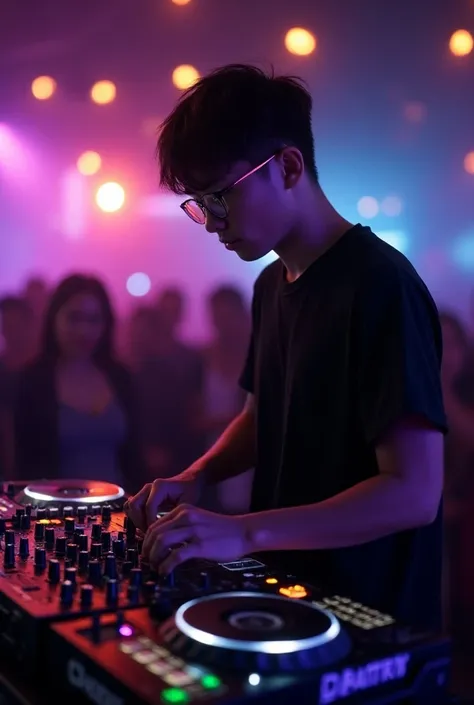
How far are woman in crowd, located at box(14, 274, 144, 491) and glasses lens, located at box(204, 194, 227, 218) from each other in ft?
3.46

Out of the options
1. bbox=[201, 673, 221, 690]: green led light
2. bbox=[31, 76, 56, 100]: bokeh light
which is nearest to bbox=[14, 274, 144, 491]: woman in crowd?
bbox=[31, 76, 56, 100]: bokeh light

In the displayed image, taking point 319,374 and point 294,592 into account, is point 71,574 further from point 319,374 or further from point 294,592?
point 319,374

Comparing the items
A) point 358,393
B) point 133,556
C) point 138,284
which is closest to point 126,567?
point 133,556

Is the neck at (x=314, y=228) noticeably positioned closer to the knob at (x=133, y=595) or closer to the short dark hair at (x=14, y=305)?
the knob at (x=133, y=595)

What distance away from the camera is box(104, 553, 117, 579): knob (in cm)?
92

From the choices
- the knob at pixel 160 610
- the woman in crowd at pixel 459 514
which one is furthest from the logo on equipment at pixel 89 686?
the woman in crowd at pixel 459 514

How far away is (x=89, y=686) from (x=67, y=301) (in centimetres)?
157

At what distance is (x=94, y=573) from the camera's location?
0.92 metres

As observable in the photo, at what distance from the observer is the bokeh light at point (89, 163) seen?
219 centimetres

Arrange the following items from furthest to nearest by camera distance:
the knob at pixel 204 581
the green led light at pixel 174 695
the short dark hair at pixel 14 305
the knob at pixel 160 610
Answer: the short dark hair at pixel 14 305
the knob at pixel 204 581
the knob at pixel 160 610
the green led light at pixel 174 695

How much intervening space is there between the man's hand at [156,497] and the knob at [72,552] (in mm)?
153

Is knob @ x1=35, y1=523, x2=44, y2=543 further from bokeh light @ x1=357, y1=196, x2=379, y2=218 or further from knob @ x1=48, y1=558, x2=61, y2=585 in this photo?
bokeh light @ x1=357, y1=196, x2=379, y2=218

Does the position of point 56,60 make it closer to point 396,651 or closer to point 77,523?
point 77,523

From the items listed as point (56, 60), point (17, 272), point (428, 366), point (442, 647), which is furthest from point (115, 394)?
point (442, 647)
